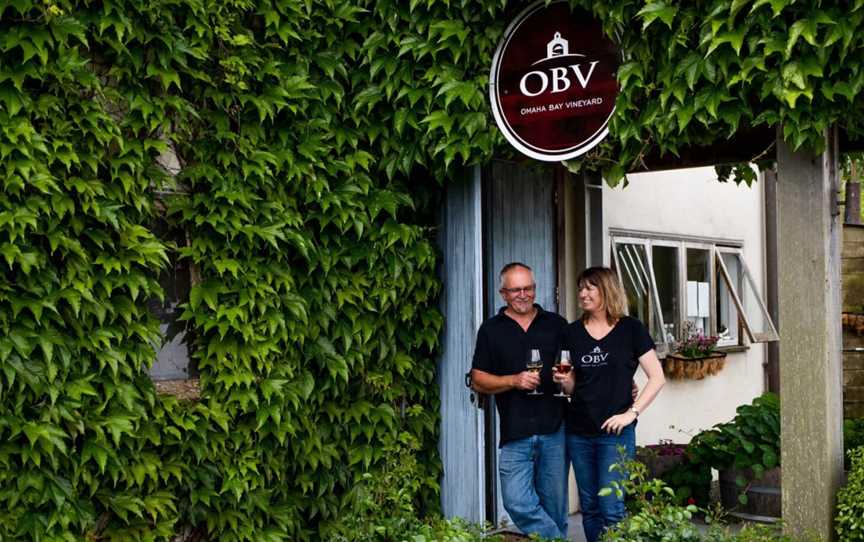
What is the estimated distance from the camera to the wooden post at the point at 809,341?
532 cm

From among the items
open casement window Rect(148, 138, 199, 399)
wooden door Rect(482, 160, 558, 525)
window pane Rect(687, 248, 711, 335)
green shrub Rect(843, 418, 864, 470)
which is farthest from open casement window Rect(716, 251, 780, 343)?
open casement window Rect(148, 138, 199, 399)

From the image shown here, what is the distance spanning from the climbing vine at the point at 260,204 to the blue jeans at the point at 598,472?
1221 mm

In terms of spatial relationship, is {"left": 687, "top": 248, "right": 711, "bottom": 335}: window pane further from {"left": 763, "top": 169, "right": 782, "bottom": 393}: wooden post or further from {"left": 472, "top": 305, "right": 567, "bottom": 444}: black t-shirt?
{"left": 472, "top": 305, "right": 567, "bottom": 444}: black t-shirt

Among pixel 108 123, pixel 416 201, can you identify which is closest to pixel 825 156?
pixel 416 201

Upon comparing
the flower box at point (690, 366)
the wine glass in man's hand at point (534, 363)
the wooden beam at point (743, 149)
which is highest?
the wooden beam at point (743, 149)

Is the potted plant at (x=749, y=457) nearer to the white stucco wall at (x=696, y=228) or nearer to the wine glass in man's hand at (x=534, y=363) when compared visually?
the white stucco wall at (x=696, y=228)

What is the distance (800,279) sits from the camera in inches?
214

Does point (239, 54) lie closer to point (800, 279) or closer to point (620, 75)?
point (620, 75)

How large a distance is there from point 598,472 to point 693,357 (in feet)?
14.2

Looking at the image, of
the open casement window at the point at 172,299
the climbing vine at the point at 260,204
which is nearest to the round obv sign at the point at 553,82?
the climbing vine at the point at 260,204

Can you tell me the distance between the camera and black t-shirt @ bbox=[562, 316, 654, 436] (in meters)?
5.61

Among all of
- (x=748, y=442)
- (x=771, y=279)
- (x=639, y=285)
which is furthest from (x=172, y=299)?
(x=771, y=279)

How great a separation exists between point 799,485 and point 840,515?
24 centimetres

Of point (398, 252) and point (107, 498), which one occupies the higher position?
point (398, 252)
